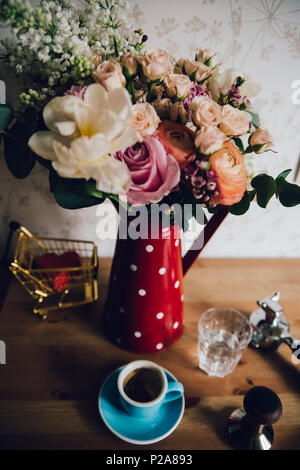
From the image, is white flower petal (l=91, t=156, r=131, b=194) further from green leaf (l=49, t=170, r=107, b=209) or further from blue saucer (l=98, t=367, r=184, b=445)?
blue saucer (l=98, t=367, r=184, b=445)

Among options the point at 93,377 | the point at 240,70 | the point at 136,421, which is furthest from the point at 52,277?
the point at 240,70

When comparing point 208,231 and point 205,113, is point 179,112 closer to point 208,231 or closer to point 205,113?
point 205,113

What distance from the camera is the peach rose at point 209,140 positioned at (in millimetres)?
408

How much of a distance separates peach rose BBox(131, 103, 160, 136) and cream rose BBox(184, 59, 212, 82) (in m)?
0.12

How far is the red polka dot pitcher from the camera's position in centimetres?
61

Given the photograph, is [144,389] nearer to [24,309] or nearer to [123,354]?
[123,354]

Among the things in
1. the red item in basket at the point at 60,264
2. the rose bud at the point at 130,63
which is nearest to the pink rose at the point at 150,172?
the rose bud at the point at 130,63

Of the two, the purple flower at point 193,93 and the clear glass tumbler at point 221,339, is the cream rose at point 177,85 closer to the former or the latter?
the purple flower at point 193,93

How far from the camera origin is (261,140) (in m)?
0.49

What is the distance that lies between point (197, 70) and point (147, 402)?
56 cm

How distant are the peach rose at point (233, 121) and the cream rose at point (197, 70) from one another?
83 mm

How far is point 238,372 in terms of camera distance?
2.33 feet

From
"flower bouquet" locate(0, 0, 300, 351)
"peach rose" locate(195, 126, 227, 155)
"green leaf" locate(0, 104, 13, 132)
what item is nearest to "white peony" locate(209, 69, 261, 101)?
"flower bouquet" locate(0, 0, 300, 351)

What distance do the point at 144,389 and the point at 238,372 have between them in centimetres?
24
